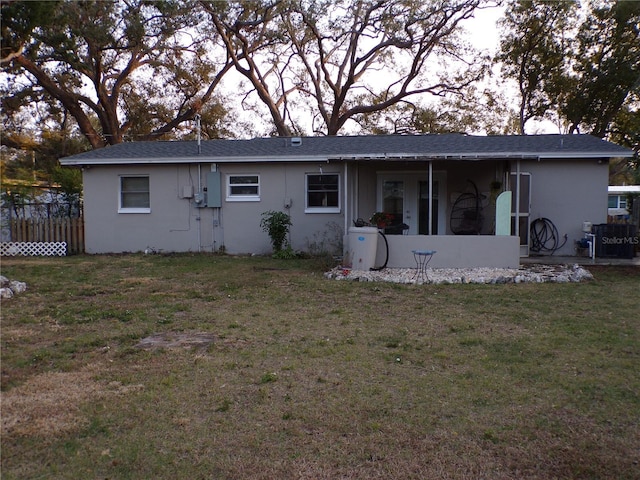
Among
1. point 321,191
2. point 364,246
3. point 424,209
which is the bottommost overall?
point 364,246

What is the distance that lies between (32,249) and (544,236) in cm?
1326

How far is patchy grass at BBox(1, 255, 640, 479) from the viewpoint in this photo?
10.1 ft

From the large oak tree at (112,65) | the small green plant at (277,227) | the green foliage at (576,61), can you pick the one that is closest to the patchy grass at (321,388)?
the small green plant at (277,227)

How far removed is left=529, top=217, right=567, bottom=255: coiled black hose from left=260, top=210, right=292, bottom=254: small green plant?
6.12 metres

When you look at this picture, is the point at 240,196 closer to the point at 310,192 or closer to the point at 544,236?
the point at 310,192

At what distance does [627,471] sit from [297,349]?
9.73 ft

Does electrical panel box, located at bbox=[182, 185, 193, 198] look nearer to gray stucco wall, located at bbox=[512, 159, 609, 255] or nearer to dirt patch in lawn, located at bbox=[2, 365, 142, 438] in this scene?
gray stucco wall, located at bbox=[512, 159, 609, 255]

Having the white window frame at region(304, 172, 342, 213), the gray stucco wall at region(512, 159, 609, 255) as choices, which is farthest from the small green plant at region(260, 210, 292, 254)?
the gray stucco wall at region(512, 159, 609, 255)

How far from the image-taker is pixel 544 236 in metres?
13.2

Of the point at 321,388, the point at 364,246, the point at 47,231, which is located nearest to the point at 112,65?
the point at 47,231

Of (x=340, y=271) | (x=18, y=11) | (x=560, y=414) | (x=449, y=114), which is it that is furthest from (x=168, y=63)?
(x=560, y=414)

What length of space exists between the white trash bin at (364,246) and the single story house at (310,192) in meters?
2.23

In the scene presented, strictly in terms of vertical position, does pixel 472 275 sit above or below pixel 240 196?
below

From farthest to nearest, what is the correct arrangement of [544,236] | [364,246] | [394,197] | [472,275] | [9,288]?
[394,197] < [544,236] < [364,246] < [472,275] < [9,288]
